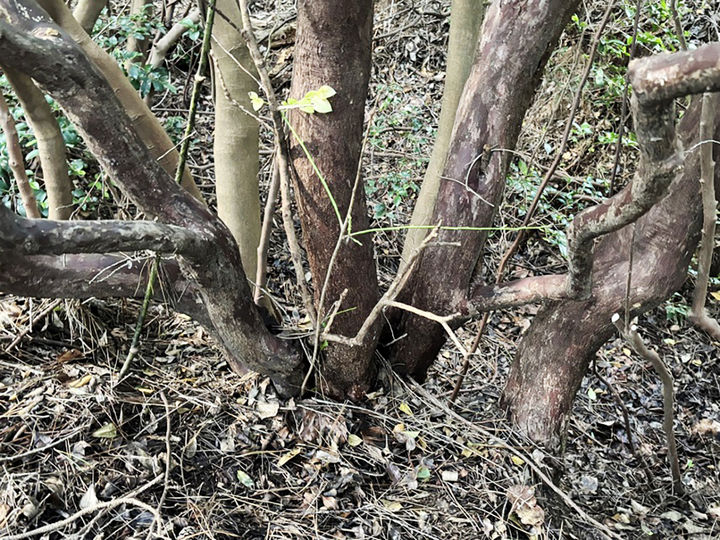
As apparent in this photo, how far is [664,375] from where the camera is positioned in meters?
2.47

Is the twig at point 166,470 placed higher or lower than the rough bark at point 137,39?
lower

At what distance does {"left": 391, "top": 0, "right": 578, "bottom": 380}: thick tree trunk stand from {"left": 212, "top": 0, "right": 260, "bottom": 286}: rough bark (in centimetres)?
87

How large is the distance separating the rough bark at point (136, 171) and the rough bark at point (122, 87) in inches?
19.3

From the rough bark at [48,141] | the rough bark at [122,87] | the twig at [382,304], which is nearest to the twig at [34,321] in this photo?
the rough bark at [48,141]

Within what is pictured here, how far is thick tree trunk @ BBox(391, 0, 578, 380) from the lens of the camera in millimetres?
2176

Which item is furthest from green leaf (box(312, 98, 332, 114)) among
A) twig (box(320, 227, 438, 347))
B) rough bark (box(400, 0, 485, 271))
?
rough bark (box(400, 0, 485, 271))

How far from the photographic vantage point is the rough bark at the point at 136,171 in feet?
5.22

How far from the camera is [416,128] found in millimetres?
4840

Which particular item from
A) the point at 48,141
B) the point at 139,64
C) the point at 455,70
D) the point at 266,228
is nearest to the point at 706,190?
the point at 455,70

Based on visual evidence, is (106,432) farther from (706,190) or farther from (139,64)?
(139,64)

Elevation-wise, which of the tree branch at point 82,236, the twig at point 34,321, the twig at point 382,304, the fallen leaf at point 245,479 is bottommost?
the fallen leaf at point 245,479

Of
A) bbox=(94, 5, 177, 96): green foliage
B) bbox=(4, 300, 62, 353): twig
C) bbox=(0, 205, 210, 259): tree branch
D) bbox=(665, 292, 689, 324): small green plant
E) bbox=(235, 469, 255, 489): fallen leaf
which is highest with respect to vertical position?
bbox=(94, 5, 177, 96): green foliage

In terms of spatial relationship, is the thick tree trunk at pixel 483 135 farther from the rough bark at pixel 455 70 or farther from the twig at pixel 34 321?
the twig at pixel 34 321

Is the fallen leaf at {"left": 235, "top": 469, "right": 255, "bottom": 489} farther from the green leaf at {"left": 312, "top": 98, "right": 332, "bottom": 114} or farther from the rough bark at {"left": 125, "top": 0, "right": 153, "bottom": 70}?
the rough bark at {"left": 125, "top": 0, "right": 153, "bottom": 70}
